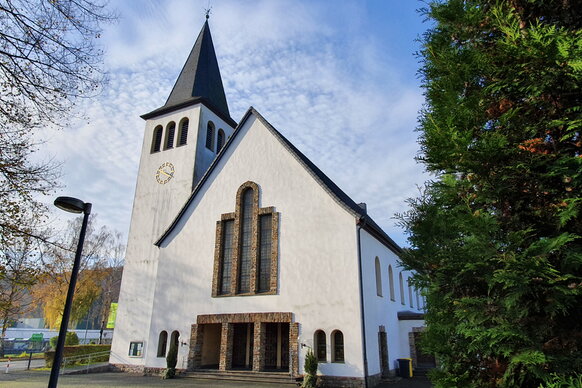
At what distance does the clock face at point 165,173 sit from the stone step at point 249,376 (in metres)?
12.3

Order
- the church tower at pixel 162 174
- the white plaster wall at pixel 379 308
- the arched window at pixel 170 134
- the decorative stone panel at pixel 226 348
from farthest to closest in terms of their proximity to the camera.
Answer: the arched window at pixel 170 134
the church tower at pixel 162 174
the decorative stone panel at pixel 226 348
the white plaster wall at pixel 379 308

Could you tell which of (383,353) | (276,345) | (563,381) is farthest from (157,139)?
(563,381)

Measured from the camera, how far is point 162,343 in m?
19.4

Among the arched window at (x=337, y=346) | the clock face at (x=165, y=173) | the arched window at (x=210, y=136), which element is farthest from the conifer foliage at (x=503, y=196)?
the arched window at (x=210, y=136)

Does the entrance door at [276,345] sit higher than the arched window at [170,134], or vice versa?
the arched window at [170,134]

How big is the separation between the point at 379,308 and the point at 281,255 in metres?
5.40

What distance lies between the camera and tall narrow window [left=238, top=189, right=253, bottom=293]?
59.6ft

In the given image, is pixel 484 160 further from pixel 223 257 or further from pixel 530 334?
pixel 223 257

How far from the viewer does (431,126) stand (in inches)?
194

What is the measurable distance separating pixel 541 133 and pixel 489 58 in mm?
1134

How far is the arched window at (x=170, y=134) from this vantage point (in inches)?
1026

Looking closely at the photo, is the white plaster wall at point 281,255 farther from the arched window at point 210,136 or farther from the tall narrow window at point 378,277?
the arched window at point 210,136

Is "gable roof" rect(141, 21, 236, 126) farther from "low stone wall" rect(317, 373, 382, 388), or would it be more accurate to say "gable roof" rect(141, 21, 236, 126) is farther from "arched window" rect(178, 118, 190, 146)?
"low stone wall" rect(317, 373, 382, 388)

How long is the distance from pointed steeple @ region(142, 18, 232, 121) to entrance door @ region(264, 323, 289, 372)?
15.8 meters
